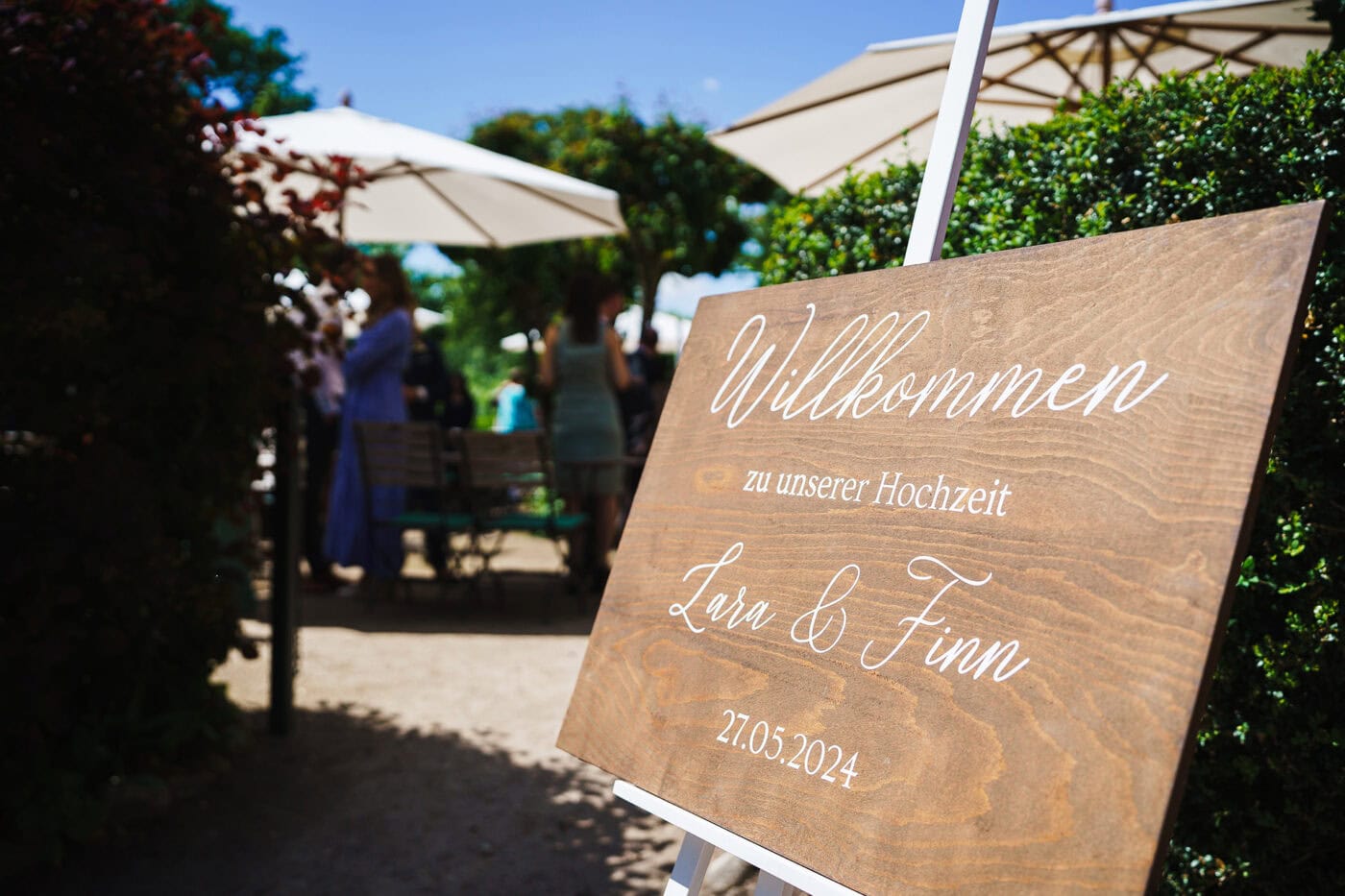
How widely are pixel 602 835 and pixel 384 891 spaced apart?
2.29 ft

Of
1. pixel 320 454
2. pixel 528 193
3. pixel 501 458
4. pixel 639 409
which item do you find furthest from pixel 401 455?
pixel 639 409

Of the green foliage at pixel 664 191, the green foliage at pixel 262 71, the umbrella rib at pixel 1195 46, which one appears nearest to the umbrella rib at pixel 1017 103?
the umbrella rib at pixel 1195 46

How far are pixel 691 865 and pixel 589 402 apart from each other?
493 centimetres

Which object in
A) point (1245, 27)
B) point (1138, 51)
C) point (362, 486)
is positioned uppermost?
point (1138, 51)

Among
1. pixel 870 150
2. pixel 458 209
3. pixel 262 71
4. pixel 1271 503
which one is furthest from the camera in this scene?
pixel 262 71

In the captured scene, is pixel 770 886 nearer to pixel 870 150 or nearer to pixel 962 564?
pixel 962 564

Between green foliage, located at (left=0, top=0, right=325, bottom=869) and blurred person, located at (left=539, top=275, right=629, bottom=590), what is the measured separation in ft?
9.99

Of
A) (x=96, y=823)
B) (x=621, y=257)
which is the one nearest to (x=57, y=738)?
(x=96, y=823)

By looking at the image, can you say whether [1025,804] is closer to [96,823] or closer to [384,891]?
[384,891]

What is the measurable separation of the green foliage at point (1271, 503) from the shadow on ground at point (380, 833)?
4.95 ft

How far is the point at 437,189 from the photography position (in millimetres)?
6480

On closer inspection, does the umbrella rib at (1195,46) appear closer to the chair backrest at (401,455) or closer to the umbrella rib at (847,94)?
the umbrella rib at (847,94)

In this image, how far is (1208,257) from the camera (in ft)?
4.07

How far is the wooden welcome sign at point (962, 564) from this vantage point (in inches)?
45.1
